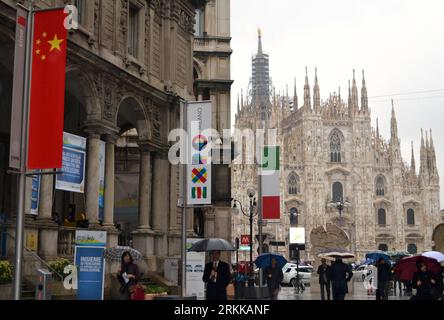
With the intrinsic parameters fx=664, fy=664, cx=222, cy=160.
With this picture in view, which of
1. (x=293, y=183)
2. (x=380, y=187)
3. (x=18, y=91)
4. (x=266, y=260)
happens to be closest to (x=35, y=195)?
(x=18, y=91)

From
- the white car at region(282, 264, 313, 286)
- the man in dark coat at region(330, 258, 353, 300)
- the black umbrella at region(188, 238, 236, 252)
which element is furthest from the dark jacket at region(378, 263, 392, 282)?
the white car at region(282, 264, 313, 286)

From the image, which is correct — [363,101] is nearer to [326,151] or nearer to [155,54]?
[326,151]

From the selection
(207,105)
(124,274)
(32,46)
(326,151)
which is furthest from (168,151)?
(326,151)

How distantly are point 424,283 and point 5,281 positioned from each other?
33.2 feet

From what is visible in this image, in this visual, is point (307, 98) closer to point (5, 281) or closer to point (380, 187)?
point (380, 187)

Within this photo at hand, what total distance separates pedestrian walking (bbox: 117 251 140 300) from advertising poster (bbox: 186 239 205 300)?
7412 millimetres

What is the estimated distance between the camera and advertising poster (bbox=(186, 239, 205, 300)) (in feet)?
73.4

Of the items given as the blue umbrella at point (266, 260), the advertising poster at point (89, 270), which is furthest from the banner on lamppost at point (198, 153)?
the blue umbrella at point (266, 260)

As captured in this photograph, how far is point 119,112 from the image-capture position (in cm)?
2722

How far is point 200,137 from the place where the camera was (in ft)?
68.8

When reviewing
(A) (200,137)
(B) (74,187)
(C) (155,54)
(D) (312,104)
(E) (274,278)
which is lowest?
(E) (274,278)

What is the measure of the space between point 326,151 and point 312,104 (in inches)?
299

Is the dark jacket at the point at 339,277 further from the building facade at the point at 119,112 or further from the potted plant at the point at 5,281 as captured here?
the potted plant at the point at 5,281

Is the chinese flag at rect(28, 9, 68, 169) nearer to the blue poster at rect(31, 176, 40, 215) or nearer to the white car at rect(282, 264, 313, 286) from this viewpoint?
the blue poster at rect(31, 176, 40, 215)
